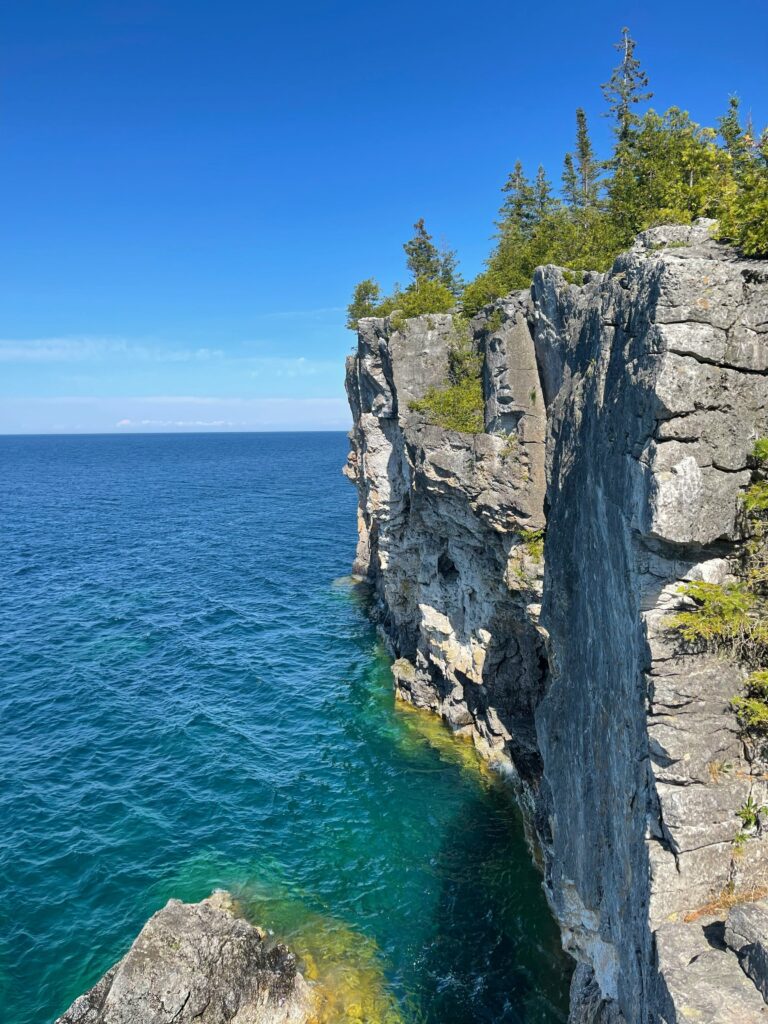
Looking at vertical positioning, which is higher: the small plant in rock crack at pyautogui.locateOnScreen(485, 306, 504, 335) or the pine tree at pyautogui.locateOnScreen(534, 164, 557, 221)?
the pine tree at pyautogui.locateOnScreen(534, 164, 557, 221)

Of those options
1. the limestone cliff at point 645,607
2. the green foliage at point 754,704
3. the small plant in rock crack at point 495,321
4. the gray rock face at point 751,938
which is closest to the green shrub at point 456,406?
the small plant in rock crack at point 495,321

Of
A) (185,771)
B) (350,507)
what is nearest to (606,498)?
(185,771)

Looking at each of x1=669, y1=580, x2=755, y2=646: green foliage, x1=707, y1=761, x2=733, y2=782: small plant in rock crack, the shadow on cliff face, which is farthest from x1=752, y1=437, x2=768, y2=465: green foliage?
the shadow on cliff face

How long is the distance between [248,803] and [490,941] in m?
12.0

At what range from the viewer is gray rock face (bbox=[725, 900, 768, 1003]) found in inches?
352

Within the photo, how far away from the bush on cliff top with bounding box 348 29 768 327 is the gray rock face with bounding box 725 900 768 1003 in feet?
34.5

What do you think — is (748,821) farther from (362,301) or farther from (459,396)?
(362,301)

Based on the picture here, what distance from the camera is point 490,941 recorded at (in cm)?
2122

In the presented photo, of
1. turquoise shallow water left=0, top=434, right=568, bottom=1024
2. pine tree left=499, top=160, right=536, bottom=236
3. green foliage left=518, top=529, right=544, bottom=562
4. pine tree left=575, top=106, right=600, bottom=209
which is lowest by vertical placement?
turquoise shallow water left=0, top=434, right=568, bottom=1024

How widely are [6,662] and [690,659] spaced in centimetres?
4289

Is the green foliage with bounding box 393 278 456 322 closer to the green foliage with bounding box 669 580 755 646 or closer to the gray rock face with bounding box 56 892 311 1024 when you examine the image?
the green foliage with bounding box 669 580 755 646

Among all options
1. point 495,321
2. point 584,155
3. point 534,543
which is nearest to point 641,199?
point 495,321

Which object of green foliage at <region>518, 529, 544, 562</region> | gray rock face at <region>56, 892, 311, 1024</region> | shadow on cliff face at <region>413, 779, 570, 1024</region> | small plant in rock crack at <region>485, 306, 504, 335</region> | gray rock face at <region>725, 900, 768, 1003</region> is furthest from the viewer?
small plant in rock crack at <region>485, 306, 504, 335</region>

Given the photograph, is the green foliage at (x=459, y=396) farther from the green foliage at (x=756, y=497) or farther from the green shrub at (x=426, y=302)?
the green foliage at (x=756, y=497)
